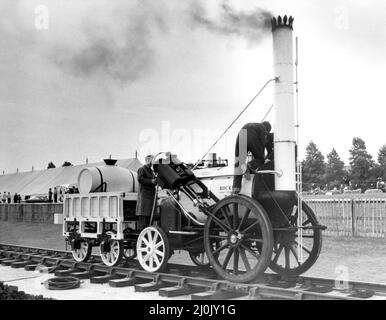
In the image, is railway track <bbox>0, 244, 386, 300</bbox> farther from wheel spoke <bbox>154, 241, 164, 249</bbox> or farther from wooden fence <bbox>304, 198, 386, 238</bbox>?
wooden fence <bbox>304, 198, 386, 238</bbox>

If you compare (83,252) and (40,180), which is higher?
(40,180)

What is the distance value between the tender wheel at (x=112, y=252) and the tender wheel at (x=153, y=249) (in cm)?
80

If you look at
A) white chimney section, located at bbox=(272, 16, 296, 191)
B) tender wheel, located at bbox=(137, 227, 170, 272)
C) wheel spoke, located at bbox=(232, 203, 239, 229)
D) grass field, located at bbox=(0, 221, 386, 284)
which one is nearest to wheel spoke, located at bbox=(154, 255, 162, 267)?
tender wheel, located at bbox=(137, 227, 170, 272)

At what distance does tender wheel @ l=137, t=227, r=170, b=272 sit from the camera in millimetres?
9352

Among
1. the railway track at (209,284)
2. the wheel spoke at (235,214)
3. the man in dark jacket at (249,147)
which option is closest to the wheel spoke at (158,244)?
the railway track at (209,284)

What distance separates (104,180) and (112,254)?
1888 mm

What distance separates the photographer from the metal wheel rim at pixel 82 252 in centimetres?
1159

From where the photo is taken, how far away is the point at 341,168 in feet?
273

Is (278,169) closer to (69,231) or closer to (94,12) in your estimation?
(94,12)

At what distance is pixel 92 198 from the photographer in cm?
1124

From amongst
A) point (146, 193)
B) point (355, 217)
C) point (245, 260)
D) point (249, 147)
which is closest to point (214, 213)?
point (245, 260)

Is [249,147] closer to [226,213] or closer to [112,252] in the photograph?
[226,213]

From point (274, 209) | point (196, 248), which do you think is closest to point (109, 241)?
point (196, 248)
